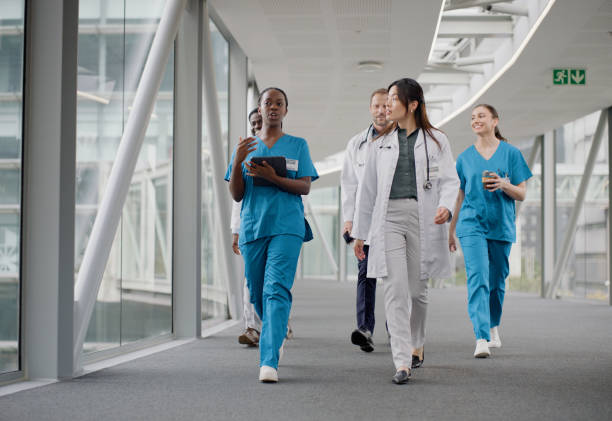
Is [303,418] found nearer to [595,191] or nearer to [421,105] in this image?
[421,105]

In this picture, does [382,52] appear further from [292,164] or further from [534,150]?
[534,150]

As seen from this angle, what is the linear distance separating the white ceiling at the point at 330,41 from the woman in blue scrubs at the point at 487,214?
301 centimetres

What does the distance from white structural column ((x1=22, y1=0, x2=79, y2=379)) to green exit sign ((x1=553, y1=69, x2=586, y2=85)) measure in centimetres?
881

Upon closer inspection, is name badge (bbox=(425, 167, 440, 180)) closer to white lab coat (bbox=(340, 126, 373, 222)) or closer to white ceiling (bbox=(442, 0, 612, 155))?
white lab coat (bbox=(340, 126, 373, 222))

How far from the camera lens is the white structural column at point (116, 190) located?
175 inches

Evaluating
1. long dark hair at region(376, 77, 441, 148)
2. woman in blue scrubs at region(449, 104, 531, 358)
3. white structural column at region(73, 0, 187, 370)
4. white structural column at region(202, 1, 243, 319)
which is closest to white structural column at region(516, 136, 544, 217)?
white structural column at region(202, 1, 243, 319)

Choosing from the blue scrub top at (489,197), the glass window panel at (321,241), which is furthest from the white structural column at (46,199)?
the glass window panel at (321,241)

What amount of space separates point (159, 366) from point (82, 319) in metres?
0.70

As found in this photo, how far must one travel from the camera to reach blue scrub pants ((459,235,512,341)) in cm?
546

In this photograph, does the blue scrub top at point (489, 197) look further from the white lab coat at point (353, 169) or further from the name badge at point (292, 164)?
the name badge at point (292, 164)

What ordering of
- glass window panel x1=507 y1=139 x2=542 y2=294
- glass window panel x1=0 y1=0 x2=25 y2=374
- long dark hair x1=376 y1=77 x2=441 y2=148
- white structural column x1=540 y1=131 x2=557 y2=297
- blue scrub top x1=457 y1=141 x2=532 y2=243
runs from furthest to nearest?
glass window panel x1=507 y1=139 x2=542 y2=294, white structural column x1=540 y1=131 x2=557 y2=297, blue scrub top x1=457 y1=141 x2=532 y2=243, long dark hair x1=376 y1=77 x2=441 y2=148, glass window panel x1=0 y1=0 x2=25 y2=374

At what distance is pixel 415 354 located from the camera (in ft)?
15.8

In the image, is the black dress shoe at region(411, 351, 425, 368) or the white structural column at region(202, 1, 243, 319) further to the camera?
the white structural column at region(202, 1, 243, 319)

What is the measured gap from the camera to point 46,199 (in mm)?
4180
